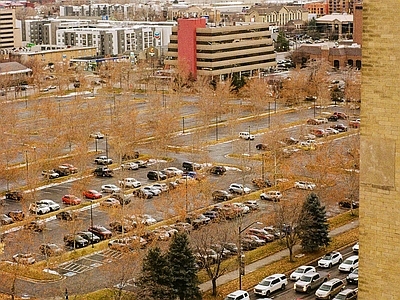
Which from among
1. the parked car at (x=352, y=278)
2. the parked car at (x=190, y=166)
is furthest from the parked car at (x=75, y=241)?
the parked car at (x=190, y=166)

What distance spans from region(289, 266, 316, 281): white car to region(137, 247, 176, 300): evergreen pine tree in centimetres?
390

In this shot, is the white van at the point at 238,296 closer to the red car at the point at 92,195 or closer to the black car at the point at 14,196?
the red car at the point at 92,195

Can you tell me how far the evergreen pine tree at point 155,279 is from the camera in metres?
18.4

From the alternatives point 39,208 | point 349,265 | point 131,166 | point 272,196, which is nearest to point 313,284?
point 349,265

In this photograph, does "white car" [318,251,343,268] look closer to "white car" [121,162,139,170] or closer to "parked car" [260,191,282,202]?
"parked car" [260,191,282,202]

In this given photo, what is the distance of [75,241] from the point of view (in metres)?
24.3

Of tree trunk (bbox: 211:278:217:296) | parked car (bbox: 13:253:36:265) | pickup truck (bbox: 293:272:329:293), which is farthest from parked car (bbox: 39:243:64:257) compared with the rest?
pickup truck (bbox: 293:272:329:293)

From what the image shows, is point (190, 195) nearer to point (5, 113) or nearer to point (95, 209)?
point (95, 209)

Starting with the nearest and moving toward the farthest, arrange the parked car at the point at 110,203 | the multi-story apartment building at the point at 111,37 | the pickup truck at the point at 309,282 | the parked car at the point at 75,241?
the pickup truck at the point at 309,282 < the parked car at the point at 75,241 < the parked car at the point at 110,203 < the multi-story apartment building at the point at 111,37

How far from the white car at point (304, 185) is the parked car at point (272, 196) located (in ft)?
2.93

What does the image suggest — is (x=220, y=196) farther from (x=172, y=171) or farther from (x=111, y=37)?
(x=111, y=37)

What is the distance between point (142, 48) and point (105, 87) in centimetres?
2663

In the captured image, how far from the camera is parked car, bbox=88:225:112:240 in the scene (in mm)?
25219

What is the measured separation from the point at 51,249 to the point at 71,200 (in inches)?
247
